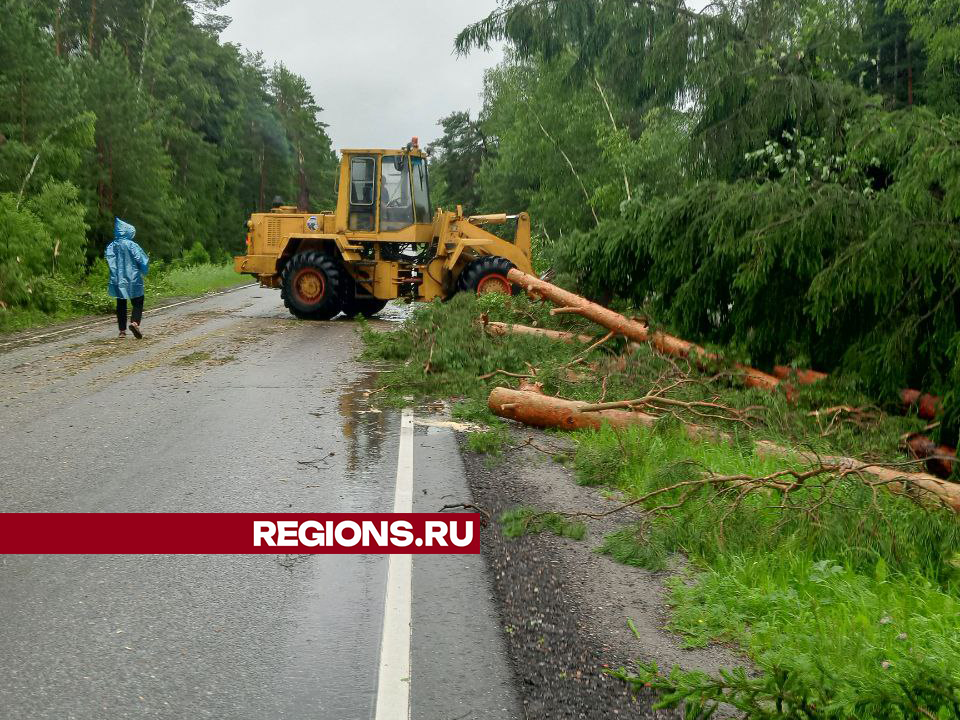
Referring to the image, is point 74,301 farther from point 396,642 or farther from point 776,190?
point 396,642

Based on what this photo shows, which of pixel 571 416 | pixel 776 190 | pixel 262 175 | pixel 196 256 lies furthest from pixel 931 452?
pixel 262 175

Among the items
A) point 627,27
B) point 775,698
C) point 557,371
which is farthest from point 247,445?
point 627,27

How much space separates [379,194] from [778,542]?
15335 millimetres

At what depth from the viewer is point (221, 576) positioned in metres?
4.91

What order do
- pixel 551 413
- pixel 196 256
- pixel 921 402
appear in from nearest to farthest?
pixel 921 402, pixel 551 413, pixel 196 256

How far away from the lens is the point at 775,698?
3.11 meters

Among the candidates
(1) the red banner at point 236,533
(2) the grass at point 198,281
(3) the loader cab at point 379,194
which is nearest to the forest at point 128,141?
(2) the grass at point 198,281

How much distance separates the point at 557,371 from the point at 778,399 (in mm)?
2442

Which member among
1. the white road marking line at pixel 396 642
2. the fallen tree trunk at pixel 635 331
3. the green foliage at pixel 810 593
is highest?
the fallen tree trunk at pixel 635 331

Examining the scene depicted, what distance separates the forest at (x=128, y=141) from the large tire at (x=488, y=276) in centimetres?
861

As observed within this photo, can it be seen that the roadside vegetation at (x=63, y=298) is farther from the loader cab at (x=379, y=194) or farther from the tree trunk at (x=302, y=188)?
the tree trunk at (x=302, y=188)

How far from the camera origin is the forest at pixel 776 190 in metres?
7.56

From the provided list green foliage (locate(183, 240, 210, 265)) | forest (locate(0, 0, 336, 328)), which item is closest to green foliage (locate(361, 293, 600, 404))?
forest (locate(0, 0, 336, 328))

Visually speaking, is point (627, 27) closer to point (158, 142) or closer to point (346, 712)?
point (346, 712)
